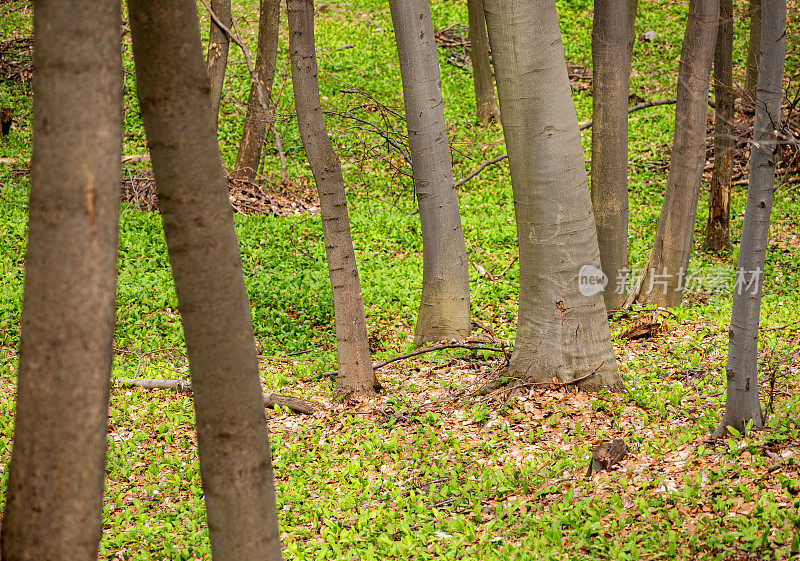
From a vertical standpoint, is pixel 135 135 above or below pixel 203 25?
below

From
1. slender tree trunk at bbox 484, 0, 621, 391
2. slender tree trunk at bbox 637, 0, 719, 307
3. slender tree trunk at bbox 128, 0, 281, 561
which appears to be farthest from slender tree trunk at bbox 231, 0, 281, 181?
slender tree trunk at bbox 128, 0, 281, 561

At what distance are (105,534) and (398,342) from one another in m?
4.28

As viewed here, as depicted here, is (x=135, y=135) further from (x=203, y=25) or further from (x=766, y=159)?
(x=766, y=159)

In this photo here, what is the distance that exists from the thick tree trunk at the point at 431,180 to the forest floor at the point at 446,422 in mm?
434

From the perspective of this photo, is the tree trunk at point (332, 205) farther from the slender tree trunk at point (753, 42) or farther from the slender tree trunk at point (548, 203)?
the slender tree trunk at point (753, 42)

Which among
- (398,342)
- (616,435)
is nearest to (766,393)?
(616,435)

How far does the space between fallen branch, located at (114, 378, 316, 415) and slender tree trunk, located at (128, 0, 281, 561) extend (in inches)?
144

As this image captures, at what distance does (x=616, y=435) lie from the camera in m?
5.07

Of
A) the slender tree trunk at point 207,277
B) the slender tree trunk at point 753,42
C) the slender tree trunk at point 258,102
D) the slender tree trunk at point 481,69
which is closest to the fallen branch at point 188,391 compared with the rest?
the slender tree trunk at point 207,277

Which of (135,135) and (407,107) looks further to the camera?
(135,135)

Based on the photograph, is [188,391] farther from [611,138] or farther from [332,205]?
[611,138]

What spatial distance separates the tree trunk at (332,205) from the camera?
552 cm

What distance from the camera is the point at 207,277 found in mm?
2307

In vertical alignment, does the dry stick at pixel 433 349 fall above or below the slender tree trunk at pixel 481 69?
below
